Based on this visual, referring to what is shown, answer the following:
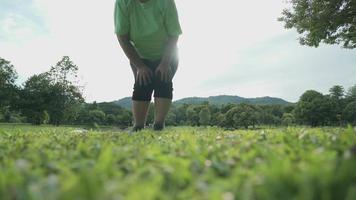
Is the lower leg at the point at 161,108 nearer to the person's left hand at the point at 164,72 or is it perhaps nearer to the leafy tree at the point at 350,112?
the person's left hand at the point at 164,72

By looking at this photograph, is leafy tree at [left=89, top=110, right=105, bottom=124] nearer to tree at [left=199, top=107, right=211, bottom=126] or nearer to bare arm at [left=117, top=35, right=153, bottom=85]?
tree at [left=199, top=107, right=211, bottom=126]

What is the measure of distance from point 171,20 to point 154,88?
4.42ft

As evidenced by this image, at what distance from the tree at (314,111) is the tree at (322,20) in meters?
95.0

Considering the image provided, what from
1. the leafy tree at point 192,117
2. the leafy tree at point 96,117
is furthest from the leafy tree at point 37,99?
the leafy tree at point 192,117

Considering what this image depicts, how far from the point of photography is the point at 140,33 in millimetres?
7945

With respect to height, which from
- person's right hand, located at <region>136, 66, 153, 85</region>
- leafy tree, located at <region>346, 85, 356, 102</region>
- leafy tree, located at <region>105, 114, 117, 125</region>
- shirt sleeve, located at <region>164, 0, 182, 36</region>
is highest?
leafy tree, located at <region>346, 85, 356, 102</region>

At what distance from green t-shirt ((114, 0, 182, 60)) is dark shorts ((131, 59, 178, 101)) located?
0.40m

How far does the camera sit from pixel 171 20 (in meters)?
7.86

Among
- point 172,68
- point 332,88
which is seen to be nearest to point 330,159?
point 172,68

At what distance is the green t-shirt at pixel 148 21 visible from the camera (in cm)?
787

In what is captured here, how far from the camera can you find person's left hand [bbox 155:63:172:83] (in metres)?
7.63

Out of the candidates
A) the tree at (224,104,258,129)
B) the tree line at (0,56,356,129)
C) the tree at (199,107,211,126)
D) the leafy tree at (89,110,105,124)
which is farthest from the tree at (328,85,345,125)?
the leafy tree at (89,110,105,124)

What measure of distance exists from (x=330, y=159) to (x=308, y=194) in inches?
22.4

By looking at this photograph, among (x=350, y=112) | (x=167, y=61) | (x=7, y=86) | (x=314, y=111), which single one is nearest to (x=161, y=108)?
(x=167, y=61)
